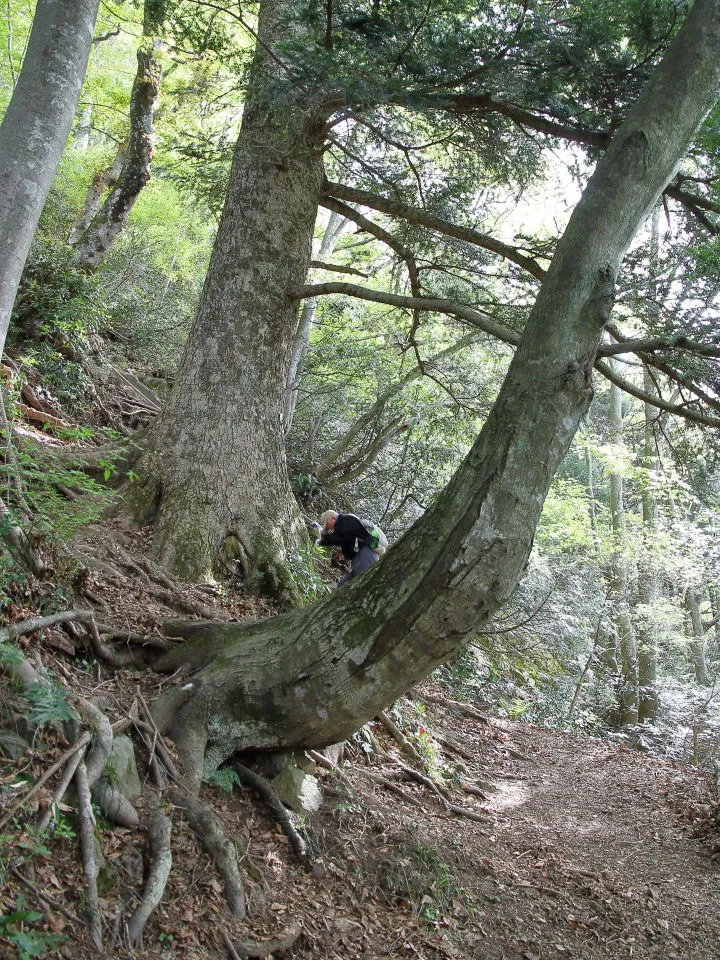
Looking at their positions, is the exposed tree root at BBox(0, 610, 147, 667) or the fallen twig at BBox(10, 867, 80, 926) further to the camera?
the exposed tree root at BBox(0, 610, 147, 667)

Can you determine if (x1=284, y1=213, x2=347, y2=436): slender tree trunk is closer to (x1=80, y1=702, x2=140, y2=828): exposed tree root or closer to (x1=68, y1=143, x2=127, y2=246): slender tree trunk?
(x1=68, y1=143, x2=127, y2=246): slender tree trunk

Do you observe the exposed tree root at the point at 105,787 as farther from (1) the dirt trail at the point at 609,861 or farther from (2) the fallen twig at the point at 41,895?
(1) the dirt trail at the point at 609,861

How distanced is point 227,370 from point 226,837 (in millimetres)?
4469

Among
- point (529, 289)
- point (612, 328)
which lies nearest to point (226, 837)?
point (612, 328)

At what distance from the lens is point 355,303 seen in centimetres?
1305

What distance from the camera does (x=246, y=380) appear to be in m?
7.00

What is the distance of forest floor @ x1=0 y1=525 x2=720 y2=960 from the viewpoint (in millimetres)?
3090

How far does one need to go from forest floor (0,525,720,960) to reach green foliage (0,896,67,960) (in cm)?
4

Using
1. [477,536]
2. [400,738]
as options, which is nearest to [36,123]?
[477,536]

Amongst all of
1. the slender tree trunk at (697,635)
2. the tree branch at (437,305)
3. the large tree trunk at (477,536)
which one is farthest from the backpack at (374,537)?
the slender tree trunk at (697,635)

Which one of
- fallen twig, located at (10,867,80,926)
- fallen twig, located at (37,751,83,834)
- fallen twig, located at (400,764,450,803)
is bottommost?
fallen twig, located at (400,764,450,803)

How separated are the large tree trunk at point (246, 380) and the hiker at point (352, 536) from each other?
0.33 meters

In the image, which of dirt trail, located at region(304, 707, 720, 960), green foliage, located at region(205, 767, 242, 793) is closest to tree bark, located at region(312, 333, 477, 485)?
dirt trail, located at region(304, 707, 720, 960)

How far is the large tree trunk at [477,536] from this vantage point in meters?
3.91
